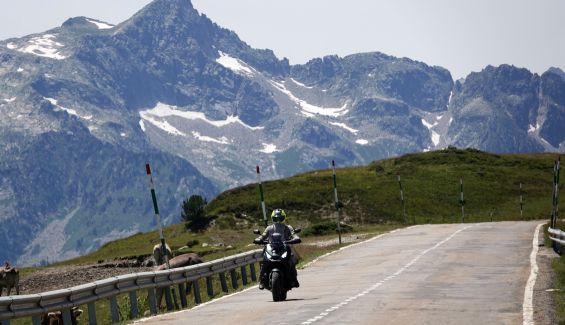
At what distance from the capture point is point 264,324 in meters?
20.3

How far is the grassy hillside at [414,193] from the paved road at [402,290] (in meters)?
34.3

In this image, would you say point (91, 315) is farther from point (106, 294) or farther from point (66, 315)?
point (106, 294)

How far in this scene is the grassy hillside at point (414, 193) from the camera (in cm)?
8856

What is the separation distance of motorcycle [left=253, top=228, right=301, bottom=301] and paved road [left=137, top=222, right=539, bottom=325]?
1.52 feet

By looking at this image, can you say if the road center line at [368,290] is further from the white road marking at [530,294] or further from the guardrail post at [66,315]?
the guardrail post at [66,315]

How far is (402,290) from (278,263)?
11.2 ft

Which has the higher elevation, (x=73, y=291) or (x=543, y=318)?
(x=73, y=291)

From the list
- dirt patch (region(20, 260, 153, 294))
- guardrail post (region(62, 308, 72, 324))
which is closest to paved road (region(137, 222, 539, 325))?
guardrail post (region(62, 308, 72, 324))

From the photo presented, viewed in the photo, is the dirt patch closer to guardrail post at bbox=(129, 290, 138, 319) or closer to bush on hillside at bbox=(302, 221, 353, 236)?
bush on hillside at bbox=(302, 221, 353, 236)

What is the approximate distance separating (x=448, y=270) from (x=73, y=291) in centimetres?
1498

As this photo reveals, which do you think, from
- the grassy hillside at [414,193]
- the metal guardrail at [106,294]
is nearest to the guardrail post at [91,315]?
the metal guardrail at [106,294]

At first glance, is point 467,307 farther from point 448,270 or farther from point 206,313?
point 448,270

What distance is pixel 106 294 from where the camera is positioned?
2497 cm

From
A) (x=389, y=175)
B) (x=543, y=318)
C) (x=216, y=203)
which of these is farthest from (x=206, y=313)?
(x=389, y=175)
